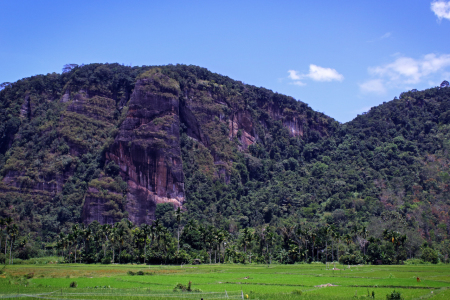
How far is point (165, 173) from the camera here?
523ft

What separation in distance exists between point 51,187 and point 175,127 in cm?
5193

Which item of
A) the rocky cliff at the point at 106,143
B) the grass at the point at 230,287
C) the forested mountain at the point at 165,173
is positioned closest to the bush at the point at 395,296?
the grass at the point at 230,287

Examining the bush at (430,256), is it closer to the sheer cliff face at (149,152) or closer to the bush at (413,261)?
the bush at (413,261)

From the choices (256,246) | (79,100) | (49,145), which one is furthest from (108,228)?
(79,100)

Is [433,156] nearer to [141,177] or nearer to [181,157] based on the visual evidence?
[181,157]

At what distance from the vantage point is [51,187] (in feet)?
518

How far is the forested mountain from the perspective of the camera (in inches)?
5640

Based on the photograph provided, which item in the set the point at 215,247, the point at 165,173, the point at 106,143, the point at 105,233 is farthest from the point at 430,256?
the point at 106,143

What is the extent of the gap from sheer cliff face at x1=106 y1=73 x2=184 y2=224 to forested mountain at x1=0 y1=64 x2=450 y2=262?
40 cm

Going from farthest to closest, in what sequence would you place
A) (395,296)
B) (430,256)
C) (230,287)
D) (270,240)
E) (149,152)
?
(149,152), (270,240), (430,256), (230,287), (395,296)

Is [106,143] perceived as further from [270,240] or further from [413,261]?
[413,261]

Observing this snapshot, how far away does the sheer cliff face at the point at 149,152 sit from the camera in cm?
15412

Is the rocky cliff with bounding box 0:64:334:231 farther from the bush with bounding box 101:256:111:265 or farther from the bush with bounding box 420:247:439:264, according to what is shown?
the bush with bounding box 420:247:439:264

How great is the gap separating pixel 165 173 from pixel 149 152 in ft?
32.1
